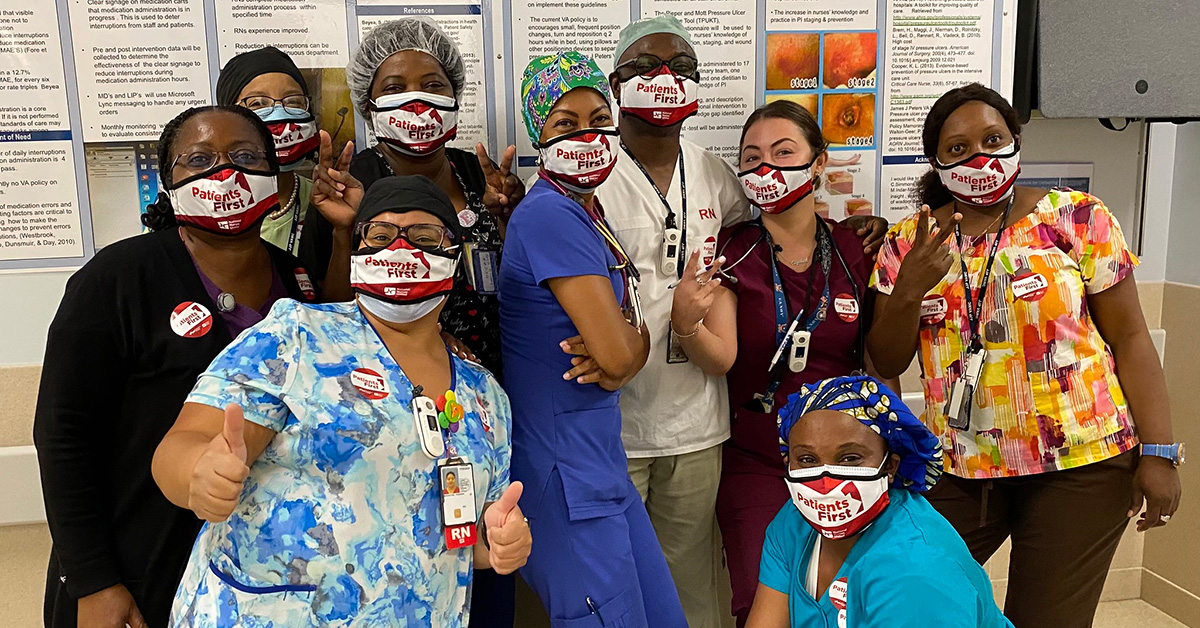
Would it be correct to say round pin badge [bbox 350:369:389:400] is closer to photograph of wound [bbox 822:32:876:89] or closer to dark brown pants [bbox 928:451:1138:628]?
dark brown pants [bbox 928:451:1138:628]

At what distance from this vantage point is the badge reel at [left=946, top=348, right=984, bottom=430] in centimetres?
241

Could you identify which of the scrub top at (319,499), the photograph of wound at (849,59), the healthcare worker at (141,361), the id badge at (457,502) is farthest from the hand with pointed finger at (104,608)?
the photograph of wound at (849,59)

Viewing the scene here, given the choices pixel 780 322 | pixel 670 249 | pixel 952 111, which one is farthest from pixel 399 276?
pixel 952 111

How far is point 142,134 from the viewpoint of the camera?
2643 millimetres

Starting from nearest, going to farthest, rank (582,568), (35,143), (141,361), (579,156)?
1. (141,361)
2. (582,568)
3. (579,156)
4. (35,143)

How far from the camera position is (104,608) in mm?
1783

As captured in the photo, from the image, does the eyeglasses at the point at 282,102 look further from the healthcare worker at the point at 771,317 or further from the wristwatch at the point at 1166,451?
the wristwatch at the point at 1166,451

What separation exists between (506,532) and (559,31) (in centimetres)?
177

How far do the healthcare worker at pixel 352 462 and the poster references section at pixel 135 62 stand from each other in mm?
1308

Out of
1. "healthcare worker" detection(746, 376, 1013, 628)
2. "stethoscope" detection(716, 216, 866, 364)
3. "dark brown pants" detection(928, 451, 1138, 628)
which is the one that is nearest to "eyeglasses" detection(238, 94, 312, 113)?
"stethoscope" detection(716, 216, 866, 364)

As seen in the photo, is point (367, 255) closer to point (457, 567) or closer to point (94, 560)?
point (457, 567)

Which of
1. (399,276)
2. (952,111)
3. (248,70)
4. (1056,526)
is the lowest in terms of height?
(1056,526)

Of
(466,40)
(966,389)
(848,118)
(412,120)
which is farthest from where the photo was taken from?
(848,118)

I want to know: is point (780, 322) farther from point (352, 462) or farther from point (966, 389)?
Result: point (352, 462)
